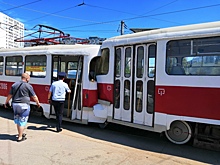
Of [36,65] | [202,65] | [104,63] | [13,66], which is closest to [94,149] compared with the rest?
[104,63]

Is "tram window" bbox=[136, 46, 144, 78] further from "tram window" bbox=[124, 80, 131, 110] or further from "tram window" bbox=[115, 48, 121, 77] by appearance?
"tram window" bbox=[115, 48, 121, 77]

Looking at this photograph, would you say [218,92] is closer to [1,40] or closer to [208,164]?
[208,164]

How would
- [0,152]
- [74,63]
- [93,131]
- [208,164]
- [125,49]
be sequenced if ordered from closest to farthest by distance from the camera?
[208,164], [0,152], [125,49], [93,131], [74,63]

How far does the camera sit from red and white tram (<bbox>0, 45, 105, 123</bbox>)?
655cm

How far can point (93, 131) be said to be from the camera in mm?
6348

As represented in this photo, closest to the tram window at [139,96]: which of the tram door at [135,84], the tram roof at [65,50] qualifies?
the tram door at [135,84]

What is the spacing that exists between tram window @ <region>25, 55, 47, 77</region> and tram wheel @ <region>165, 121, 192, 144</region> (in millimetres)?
4586

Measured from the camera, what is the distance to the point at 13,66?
8.49 m

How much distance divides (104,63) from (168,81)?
2226 mm

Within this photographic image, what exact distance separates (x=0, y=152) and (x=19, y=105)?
112 centimetres

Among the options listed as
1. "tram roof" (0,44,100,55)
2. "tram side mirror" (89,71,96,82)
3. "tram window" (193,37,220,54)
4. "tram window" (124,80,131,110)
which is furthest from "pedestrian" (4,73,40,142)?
"tram window" (193,37,220,54)

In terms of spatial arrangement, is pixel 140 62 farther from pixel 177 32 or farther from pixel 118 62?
pixel 177 32

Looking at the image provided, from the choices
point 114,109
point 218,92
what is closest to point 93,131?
point 114,109

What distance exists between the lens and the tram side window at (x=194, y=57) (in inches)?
176
